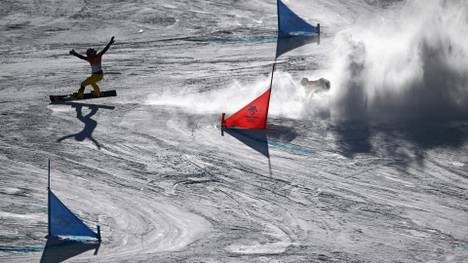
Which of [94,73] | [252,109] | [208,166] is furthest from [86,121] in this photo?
[252,109]

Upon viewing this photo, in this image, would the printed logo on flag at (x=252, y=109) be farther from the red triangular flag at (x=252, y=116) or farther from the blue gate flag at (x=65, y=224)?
the blue gate flag at (x=65, y=224)

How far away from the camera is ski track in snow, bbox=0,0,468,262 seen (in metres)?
13.5

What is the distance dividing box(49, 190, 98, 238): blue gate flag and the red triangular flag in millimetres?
5349

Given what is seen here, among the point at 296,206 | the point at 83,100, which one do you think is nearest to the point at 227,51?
the point at 83,100

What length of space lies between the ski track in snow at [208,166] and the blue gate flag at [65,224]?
1.30 feet

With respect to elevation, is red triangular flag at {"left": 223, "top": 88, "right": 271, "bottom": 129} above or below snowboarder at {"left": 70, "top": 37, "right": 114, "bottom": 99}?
below

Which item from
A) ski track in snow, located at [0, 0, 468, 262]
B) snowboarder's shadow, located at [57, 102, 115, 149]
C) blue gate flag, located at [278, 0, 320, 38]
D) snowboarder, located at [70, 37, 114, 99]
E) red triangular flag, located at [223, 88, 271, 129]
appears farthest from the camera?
blue gate flag, located at [278, 0, 320, 38]

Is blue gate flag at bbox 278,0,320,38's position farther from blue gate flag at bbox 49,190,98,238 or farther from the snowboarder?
blue gate flag at bbox 49,190,98,238

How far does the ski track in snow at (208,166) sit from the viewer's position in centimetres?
1354

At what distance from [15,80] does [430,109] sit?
10.2 metres

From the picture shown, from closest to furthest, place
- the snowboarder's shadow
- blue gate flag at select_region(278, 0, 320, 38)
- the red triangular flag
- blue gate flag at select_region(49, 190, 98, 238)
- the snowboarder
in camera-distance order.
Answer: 1. blue gate flag at select_region(49, 190, 98, 238)
2. the snowboarder's shadow
3. the red triangular flag
4. the snowboarder
5. blue gate flag at select_region(278, 0, 320, 38)

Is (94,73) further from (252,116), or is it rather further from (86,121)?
(252,116)

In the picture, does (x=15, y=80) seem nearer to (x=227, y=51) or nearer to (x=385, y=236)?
(x=227, y=51)

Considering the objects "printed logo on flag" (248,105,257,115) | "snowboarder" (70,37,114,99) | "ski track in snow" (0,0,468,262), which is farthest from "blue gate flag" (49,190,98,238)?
"snowboarder" (70,37,114,99)
